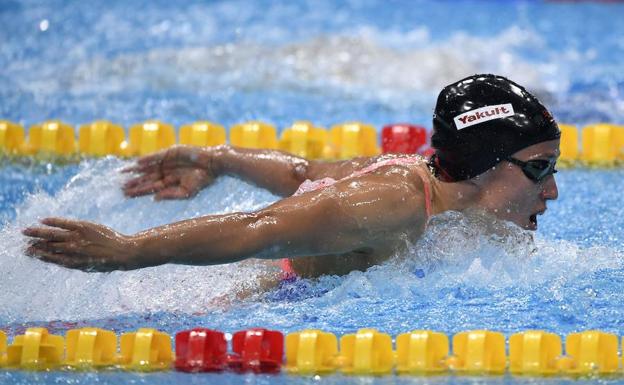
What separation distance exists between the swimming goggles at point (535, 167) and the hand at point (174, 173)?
1.18 m

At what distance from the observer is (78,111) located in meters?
5.79

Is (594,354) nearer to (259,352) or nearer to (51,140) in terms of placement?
(259,352)

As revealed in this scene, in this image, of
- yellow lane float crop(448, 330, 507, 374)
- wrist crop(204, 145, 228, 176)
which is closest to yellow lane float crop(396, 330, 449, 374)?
yellow lane float crop(448, 330, 507, 374)

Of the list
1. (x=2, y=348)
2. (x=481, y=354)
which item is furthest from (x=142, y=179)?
(x=481, y=354)

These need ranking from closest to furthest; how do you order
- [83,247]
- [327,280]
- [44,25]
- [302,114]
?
[83,247] < [327,280] < [302,114] < [44,25]

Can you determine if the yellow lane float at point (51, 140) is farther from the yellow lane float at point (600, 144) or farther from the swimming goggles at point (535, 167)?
the swimming goggles at point (535, 167)

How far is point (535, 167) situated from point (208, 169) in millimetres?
1237

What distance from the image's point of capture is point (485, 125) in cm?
286

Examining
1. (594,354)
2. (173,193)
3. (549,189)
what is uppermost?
→ (173,193)

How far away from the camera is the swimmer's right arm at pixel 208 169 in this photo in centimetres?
347

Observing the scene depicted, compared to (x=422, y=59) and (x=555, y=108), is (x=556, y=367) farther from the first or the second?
(x=422, y=59)

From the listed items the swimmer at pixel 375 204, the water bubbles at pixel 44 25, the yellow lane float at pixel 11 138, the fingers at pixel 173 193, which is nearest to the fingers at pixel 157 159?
the fingers at pixel 173 193

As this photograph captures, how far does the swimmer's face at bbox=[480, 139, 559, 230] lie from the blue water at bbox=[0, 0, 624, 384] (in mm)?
64

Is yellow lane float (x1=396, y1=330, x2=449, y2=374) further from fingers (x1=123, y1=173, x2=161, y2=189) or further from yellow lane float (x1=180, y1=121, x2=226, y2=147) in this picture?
yellow lane float (x1=180, y1=121, x2=226, y2=147)
